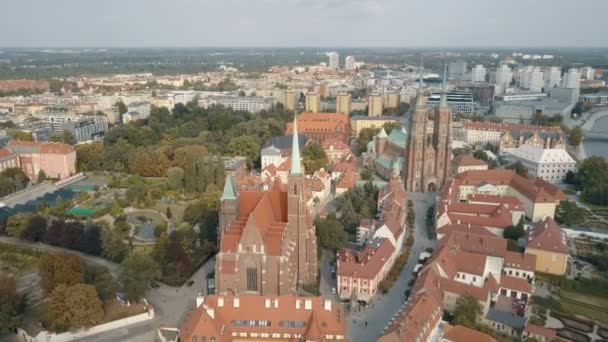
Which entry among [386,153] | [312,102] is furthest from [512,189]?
[312,102]

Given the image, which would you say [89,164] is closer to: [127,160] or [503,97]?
[127,160]

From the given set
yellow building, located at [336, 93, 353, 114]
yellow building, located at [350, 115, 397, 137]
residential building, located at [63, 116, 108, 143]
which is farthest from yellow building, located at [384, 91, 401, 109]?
residential building, located at [63, 116, 108, 143]

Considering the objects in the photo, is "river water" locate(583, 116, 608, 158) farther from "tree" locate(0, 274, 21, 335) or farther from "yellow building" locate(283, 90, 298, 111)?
"tree" locate(0, 274, 21, 335)

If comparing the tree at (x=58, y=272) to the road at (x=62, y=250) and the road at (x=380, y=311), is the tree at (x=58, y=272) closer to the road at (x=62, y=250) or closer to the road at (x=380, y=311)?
the road at (x=62, y=250)

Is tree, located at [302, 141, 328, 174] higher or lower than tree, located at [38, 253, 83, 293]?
higher

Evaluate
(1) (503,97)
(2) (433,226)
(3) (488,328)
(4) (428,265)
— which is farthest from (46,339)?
(1) (503,97)

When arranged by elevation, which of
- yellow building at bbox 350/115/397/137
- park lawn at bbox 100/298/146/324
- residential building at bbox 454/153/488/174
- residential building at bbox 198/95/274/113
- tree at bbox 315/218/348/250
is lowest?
park lawn at bbox 100/298/146/324

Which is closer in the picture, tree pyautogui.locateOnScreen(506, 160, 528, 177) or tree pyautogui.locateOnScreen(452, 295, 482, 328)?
tree pyautogui.locateOnScreen(452, 295, 482, 328)

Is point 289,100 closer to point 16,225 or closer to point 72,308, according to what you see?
point 16,225

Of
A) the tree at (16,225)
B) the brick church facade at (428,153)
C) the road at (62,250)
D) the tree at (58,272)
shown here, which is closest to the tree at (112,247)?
the road at (62,250)
